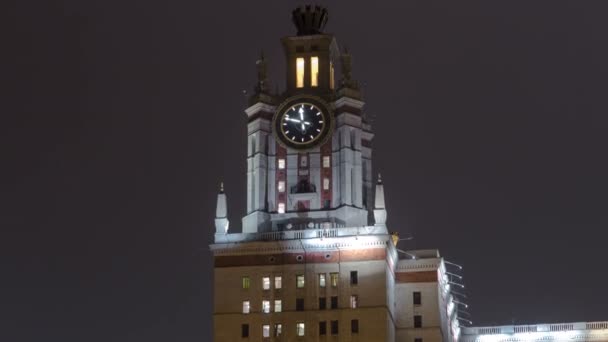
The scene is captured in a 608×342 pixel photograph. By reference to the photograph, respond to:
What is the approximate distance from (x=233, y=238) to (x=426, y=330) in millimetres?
19759

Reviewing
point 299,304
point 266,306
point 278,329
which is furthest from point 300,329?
point 266,306

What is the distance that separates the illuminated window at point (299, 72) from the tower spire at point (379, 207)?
13.3m

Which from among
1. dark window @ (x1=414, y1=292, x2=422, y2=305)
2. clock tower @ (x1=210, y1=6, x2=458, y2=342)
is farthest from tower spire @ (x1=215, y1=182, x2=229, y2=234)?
dark window @ (x1=414, y1=292, x2=422, y2=305)

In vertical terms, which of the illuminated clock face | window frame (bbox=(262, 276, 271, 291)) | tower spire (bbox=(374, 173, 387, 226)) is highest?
the illuminated clock face

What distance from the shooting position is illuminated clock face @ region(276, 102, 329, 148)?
148m

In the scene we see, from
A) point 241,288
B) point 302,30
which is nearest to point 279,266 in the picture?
point 241,288

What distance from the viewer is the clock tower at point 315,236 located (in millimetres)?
138750

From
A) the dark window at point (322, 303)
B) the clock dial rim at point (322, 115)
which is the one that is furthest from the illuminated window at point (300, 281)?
the clock dial rim at point (322, 115)

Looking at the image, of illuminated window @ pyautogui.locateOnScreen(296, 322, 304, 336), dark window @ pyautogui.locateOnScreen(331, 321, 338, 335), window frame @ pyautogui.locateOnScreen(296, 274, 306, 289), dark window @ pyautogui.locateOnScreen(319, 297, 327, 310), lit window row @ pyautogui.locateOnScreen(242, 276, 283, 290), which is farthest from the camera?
lit window row @ pyautogui.locateOnScreen(242, 276, 283, 290)

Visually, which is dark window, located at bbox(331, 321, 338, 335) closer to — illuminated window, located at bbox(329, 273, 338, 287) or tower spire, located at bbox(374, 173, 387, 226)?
illuminated window, located at bbox(329, 273, 338, 287)

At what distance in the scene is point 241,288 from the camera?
460ft

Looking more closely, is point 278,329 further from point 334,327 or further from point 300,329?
point 334,327

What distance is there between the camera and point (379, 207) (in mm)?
141875

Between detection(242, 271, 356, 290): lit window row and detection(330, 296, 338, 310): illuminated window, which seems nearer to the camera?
detection(330, 296, 338, 310): illuminated window
